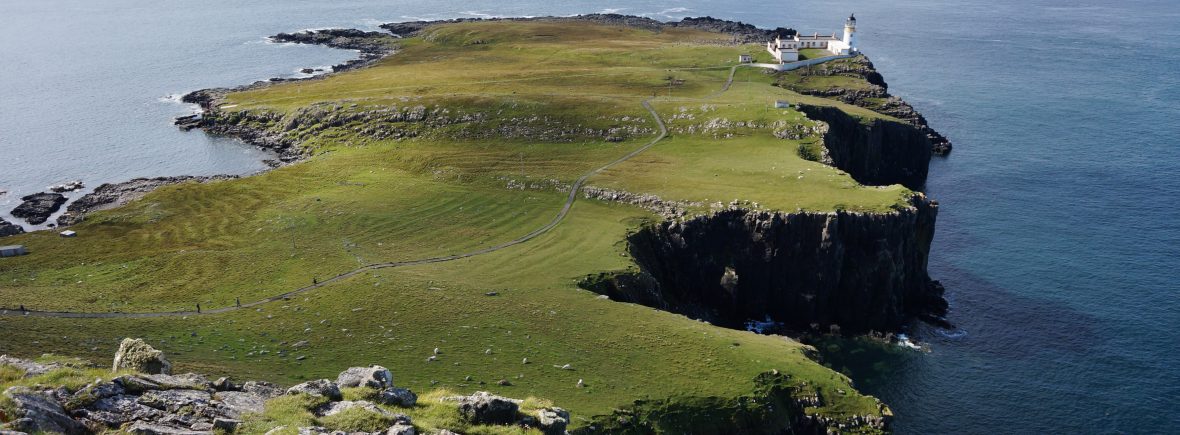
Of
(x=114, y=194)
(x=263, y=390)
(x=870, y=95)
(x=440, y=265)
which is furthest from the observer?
(x=870, y=95)

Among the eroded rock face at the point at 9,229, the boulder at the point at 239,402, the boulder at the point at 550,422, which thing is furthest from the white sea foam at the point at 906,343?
the eroded rock face at the point at 9,229

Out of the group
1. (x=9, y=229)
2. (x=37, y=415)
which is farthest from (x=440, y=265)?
(x=9, y=229)

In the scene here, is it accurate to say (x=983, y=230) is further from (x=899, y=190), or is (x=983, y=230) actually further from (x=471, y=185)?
(x=471, y=185)

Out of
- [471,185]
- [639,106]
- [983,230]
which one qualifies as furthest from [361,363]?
[983,230]

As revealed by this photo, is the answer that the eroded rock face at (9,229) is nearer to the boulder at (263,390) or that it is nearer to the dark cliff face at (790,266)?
the dark cliff face at (790,266)

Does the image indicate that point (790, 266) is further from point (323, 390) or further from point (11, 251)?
point (11, 251)

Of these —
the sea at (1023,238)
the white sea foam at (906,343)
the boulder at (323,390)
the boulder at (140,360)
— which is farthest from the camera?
the white sea foam at (906,343)
